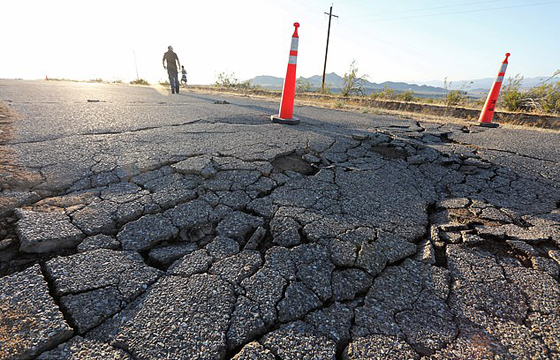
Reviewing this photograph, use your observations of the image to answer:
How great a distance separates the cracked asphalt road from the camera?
1.09 metres

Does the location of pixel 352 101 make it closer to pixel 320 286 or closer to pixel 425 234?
pixel 425 234

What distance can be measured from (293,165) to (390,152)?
1.42m

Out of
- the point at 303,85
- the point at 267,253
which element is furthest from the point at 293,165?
the point at 303,85

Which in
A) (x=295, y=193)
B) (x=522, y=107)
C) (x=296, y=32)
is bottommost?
(x=295, y=193)

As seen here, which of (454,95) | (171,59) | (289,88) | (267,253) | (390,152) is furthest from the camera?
(171,59)

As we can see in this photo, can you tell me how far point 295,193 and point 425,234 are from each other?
39.1 inches

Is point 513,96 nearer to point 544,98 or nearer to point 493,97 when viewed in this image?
point 544,98

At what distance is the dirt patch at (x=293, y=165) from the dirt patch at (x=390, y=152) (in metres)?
1.07

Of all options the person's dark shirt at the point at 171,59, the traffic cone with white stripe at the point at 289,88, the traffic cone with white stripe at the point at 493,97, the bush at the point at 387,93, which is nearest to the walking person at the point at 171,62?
the person's dark shirt at the point at 171,59

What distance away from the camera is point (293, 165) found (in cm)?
274

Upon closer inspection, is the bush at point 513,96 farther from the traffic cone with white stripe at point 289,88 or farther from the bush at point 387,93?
the traffic cone with white stripe at point 289,88

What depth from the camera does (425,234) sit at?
1.85 m

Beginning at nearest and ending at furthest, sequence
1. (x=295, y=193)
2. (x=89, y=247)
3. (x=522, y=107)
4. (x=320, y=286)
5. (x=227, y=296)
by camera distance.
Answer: (x=227, y=296) < (x=320, y=286) < (x=89, y=247) < (x=295, y=193) < (x=522, y=107)

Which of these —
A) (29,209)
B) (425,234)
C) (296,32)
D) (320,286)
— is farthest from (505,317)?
(296,32)
